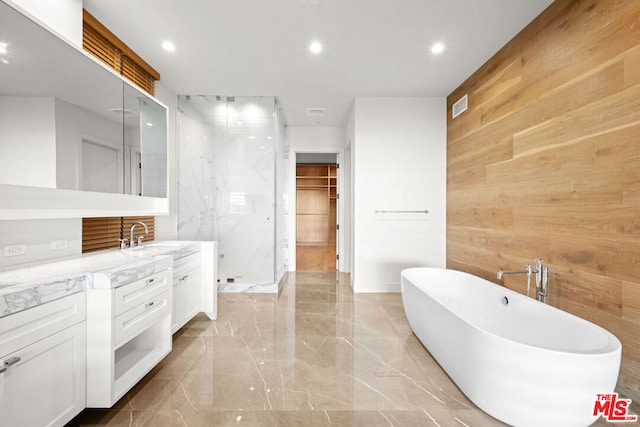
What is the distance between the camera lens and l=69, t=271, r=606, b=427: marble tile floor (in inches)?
61.7

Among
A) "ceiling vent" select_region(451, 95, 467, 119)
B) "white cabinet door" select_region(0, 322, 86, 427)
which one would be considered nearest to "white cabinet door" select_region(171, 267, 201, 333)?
"white cabinet door" select_region(0, 322, 86, 427)

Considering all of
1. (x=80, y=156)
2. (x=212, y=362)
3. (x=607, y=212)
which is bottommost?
(x=212, y=362)

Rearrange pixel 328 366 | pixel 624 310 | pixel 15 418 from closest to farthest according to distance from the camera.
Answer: pixel 15 418 < pixel 624 310 < pixel 328 366

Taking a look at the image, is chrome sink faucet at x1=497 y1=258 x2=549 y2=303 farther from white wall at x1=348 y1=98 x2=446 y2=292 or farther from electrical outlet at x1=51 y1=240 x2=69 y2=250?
electrical outlet at x1=51 y1=240 x2=69 y2=250

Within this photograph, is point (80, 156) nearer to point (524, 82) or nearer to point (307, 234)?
point (524, 82)

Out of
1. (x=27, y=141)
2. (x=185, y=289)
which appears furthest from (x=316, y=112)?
(x=27, y=141)

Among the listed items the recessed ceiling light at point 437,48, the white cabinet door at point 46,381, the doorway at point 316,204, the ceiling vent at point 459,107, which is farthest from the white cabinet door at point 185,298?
the doorway at point 316,204

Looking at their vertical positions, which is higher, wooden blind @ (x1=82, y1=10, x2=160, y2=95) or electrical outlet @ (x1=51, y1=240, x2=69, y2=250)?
wooden blind @ (x1=82, y1=10, x2=160, y2=95)

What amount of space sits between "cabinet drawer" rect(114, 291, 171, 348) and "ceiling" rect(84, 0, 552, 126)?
7.18 feet

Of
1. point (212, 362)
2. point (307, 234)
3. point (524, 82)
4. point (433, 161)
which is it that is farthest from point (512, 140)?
point (307, 234)

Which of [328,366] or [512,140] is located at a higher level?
[512,140]

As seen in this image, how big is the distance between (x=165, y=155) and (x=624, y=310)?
12.3 feet

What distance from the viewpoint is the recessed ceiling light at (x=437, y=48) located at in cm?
261

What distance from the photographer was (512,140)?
2.54 metres
